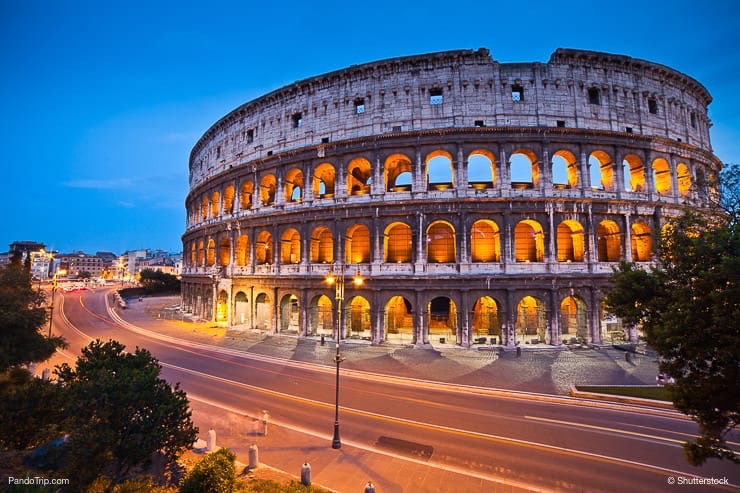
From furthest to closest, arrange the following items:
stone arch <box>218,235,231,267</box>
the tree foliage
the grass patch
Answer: the tree foliage
stone arch <box>218,235,231,267</box>
the grass patch

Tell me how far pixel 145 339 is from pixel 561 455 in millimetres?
30806

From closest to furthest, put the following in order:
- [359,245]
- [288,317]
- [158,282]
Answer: [359,245] → [288,317] → [158,282]

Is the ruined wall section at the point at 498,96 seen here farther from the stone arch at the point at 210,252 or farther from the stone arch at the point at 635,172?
the stone arch at the point at 210,252

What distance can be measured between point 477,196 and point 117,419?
74.4 feet

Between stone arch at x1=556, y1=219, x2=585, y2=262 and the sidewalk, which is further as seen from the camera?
stone arch at x1=556, y1=219, x2=585, y2=262

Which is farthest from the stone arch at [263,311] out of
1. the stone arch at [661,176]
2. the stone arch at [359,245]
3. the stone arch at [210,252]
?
the stone arch at [661,176]

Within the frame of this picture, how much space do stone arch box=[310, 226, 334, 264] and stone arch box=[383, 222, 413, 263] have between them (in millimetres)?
4831

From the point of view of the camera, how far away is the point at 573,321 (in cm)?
2514

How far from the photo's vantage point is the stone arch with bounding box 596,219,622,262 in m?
24.6

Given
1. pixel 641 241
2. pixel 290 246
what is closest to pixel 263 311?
pixel 290 246

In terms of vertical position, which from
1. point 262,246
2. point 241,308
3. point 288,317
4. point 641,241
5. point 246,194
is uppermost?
point 246,194

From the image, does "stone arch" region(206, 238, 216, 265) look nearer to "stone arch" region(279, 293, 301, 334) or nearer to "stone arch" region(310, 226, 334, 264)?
"stone arch" region(279, 293, 301, 334)

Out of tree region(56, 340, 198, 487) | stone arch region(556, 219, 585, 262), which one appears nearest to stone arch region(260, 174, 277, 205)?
tree region(56, 340, 198, 487)

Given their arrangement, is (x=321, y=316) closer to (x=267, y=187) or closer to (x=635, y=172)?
(x=267, y=187)
